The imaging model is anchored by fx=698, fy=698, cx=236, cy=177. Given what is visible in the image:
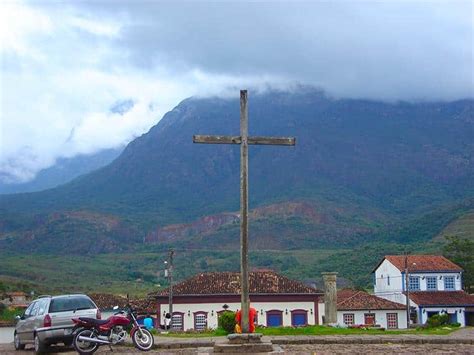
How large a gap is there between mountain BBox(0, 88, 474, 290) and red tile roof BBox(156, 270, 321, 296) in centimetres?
3431

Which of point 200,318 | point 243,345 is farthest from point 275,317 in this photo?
point 243,345

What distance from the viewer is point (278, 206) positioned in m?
140

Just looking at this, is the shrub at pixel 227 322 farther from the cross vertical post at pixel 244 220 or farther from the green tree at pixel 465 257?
the green tree at pixel 465 257

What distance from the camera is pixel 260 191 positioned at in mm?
165750

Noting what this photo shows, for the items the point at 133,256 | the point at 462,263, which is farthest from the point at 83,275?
the point at 462,263

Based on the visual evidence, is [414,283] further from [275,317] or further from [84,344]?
[84,344]

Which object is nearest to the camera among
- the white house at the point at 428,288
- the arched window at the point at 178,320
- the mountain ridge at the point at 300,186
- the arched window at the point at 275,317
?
the arched window at the point at 178,320

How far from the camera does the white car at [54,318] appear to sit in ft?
52.7

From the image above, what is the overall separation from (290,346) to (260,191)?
150 meters

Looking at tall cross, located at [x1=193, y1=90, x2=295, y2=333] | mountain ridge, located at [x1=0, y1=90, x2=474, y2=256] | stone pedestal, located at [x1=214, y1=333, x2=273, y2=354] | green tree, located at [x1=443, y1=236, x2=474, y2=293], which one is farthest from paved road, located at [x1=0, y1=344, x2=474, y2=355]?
mountain ridge, located at [x1=0, y1=90, x2=474, y2=256]

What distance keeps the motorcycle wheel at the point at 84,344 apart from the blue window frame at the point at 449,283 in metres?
45.6

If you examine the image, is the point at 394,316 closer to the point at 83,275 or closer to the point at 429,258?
the point at 429,258

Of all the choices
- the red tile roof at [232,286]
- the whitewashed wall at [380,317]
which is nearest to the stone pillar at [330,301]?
the red tile roof at [232,286]

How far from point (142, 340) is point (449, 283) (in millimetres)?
44881
